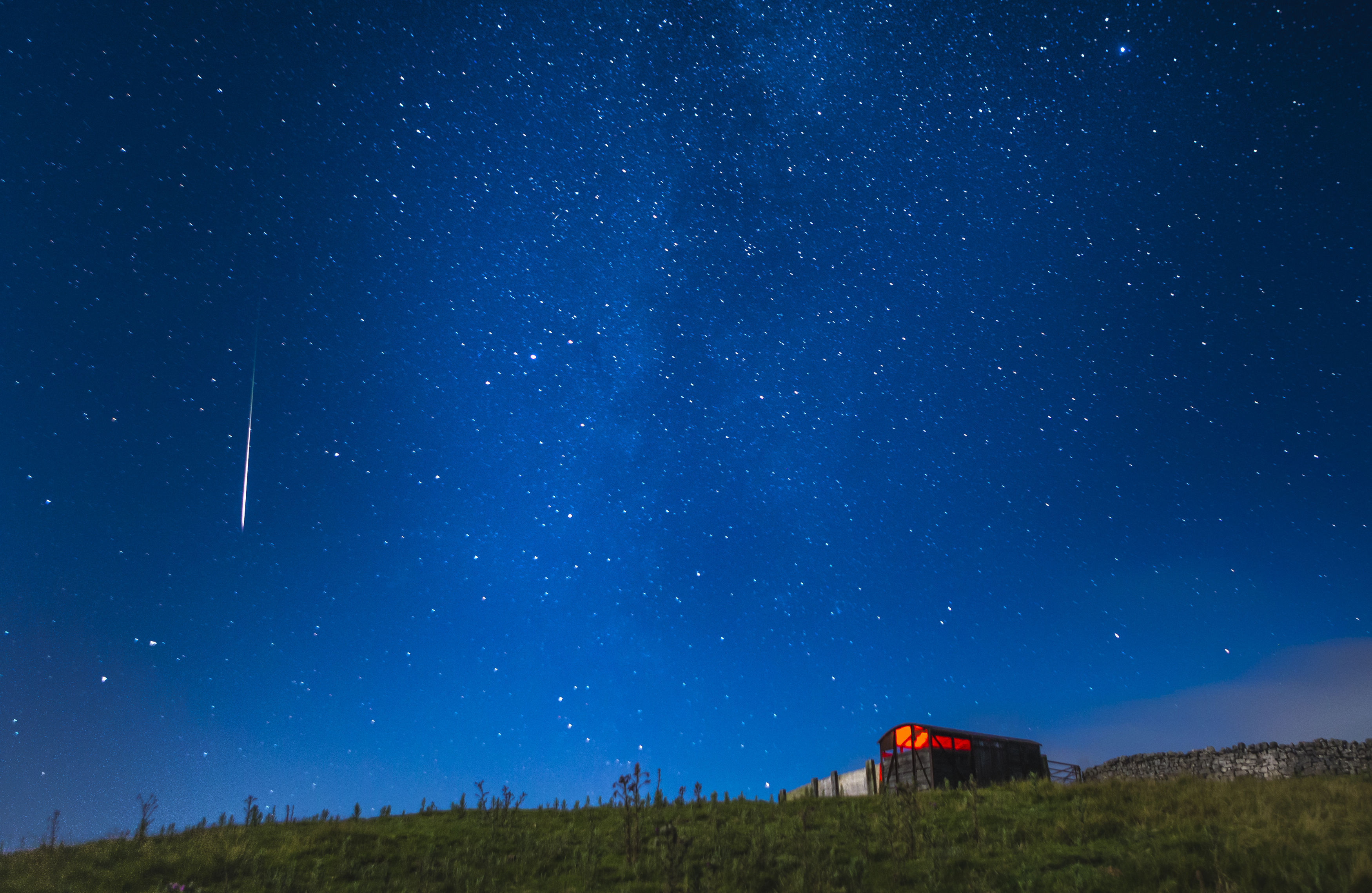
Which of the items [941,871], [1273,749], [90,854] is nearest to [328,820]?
[90,854]

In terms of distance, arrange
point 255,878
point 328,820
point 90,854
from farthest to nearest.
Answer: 1. point 328,820
2. point 90,854
3. point 255,878

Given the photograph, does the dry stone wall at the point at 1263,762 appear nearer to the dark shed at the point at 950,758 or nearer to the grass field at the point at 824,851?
the dark shed at the point at 950,758

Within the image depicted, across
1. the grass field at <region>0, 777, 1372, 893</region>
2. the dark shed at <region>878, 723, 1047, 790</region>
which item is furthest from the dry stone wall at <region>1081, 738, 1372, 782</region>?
the grass field at <region>0, 777, 1372, 893</region>

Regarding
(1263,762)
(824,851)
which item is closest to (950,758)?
(1263,762)

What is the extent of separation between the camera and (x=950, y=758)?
25.3 meters

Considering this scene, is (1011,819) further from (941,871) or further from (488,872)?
(488,872)

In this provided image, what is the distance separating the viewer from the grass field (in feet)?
31.1

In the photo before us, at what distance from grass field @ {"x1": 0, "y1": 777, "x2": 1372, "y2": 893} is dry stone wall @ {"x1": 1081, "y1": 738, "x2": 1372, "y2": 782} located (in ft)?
20.7

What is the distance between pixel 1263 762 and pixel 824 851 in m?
18.5

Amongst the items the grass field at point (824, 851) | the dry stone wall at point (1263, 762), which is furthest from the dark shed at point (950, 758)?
the grass field at point (824, 851)

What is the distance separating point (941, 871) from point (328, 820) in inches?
534

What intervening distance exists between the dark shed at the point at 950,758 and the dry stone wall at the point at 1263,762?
3557 millimetres

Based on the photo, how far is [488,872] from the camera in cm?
1150

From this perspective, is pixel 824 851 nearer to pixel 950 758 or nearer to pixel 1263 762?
pixel 950 758
